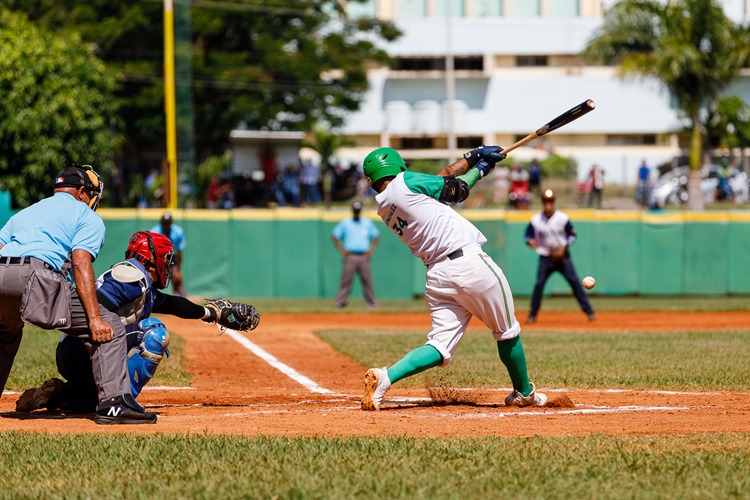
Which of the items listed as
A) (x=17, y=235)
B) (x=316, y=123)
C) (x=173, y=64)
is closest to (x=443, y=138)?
(x=316, y=123)

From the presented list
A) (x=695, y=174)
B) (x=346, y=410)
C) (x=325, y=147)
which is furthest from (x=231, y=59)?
(x=346, y=410)

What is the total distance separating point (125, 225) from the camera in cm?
2483

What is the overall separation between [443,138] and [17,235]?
48.5 meters

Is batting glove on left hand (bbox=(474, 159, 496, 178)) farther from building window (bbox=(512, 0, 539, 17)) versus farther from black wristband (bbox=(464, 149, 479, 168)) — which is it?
building window (bbox=(512, 0, 539, 17))

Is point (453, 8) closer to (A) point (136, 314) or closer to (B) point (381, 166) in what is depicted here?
(B) point (381, 166)

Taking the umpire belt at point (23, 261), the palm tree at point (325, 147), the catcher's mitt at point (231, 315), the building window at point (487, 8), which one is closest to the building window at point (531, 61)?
the building window at point (487, 8)

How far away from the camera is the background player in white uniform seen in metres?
7.87

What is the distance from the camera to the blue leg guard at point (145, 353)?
7.70 metres

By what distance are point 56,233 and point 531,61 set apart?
5211 cm

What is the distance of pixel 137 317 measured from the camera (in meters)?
7.75

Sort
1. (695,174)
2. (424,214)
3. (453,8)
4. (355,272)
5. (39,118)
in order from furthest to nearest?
(453,8) → (695,174) → (39,118) → (355,272) → (424,214)

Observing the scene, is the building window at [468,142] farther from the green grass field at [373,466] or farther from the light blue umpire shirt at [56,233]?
the green grass field at [373,466]

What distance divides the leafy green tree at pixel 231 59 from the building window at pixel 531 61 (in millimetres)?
15445

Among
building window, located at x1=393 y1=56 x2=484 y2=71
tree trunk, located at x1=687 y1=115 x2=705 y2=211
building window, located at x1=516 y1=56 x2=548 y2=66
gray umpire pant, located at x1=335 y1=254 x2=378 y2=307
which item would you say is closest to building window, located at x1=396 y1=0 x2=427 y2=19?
building window, located at x1=393 y1=56 x2=484 y2=71
